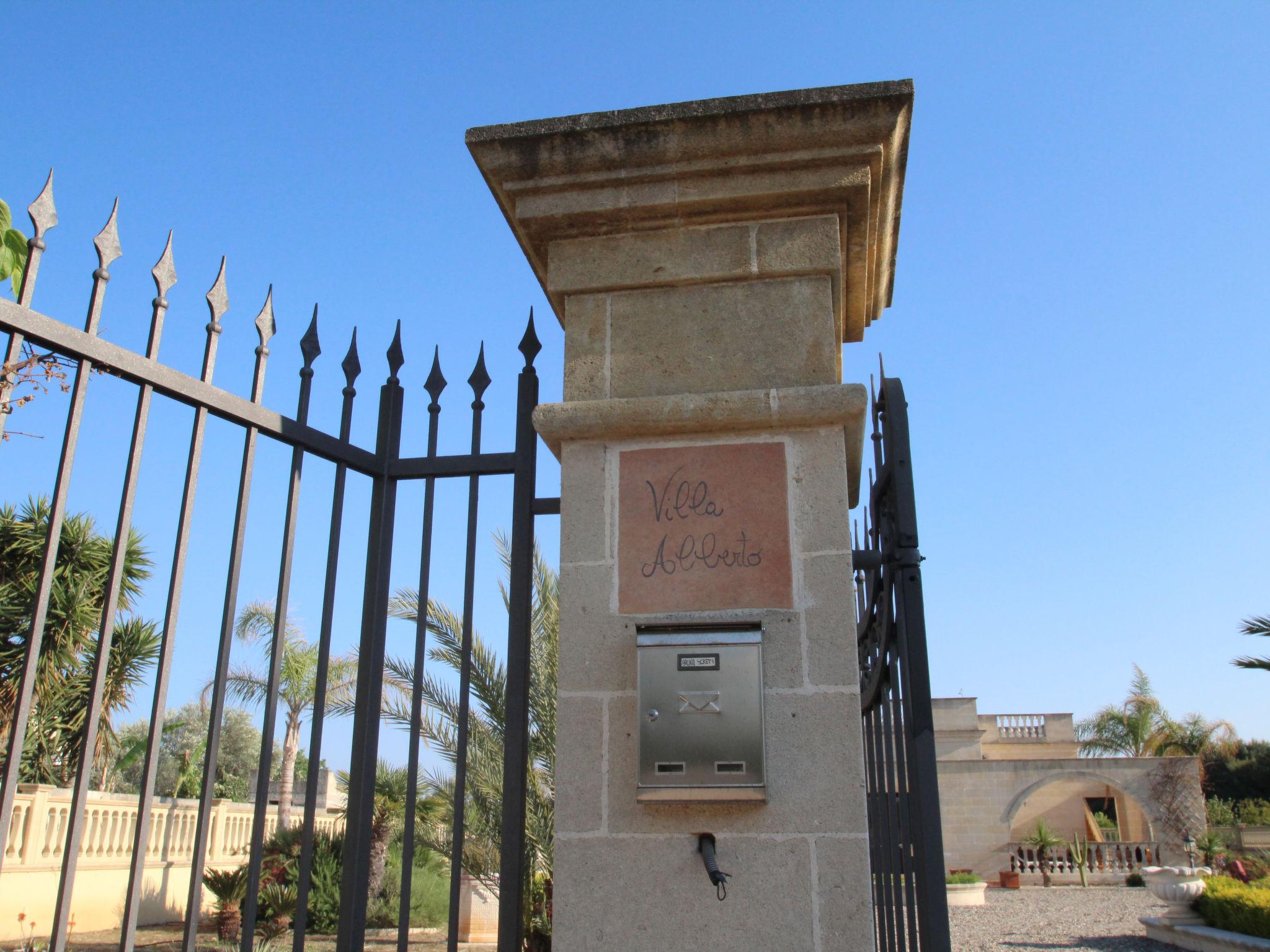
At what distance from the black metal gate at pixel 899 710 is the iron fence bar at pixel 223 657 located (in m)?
1.56

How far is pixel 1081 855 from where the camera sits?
22.0 m

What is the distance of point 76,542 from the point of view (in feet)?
33.6

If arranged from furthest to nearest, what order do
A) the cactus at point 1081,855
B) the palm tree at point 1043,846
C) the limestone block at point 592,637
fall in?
1. the palm tree at point 1043,846
2. the cactus at point 1081,855
3. the limestone block at point 592,637

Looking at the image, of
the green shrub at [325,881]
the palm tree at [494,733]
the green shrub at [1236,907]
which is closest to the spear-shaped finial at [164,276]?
the palm tree at [494,733]

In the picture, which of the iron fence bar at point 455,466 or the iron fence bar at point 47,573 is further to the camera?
the iron fence bar at point 455,466

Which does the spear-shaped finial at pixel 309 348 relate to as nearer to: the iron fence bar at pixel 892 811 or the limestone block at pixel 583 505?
the limestone block at pixel 583 505

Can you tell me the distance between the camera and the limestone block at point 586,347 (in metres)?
2.57

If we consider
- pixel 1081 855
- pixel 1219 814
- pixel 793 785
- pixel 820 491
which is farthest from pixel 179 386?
pixel 1219 814

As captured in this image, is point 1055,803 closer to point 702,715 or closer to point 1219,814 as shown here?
point 1219,814

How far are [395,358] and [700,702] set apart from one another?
1.53 metres

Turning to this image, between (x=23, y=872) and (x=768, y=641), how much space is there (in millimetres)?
11850

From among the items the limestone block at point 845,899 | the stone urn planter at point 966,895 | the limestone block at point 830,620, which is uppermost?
the limestone block at point 830,620

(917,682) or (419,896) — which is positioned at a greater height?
(917,682)

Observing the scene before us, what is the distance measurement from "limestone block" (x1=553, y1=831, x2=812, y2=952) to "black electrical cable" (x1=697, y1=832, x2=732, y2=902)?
0.5 inches
